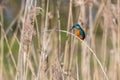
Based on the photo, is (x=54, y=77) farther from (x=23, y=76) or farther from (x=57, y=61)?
(x=23, y=76)

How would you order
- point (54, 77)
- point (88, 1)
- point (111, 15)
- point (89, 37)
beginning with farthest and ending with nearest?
point (89, 37), point (111, 15), point (88, 1), point (54, 77)

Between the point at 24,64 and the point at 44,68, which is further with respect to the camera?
the point at 24,64

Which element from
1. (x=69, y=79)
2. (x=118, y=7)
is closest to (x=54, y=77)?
(x=69, y=79)

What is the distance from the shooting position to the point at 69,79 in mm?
1583

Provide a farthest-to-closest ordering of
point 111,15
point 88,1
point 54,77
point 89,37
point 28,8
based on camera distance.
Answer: point 89,37 < point 111,15 < point 88,1 < point 28,8 < point 54,77

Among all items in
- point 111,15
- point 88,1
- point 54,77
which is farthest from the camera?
point 111,15

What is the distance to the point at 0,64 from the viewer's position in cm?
206

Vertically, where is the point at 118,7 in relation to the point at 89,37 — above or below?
above

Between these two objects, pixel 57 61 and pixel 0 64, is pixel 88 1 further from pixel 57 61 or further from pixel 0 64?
pixel 0 64

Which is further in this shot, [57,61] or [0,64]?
[0,64]

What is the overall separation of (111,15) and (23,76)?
0.48 metres

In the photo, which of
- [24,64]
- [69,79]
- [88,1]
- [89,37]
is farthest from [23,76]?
[89,37]

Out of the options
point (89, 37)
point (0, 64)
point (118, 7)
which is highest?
point (118, 7)

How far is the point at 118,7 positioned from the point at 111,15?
128 millimetres
